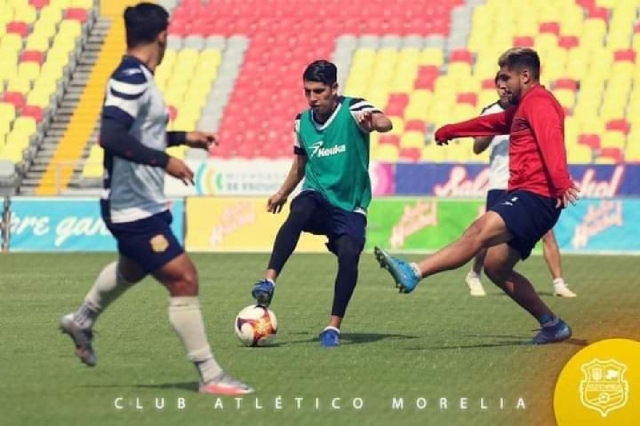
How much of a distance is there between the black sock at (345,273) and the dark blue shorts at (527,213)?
3.93 feet

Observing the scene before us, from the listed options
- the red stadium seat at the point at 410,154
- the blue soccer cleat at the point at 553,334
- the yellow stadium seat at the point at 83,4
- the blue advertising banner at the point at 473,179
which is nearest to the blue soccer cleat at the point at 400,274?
the blue soccer cleat at the point at 553,334

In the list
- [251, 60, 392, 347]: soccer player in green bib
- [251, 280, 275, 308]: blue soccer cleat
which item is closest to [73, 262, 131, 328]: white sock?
[251, 280, 275, 308]: blue soccer cleat

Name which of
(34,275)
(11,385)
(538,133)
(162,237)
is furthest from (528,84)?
(34,275)

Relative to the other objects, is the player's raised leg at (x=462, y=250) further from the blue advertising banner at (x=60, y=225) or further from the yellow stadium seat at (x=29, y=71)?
the yellow stadium seat at (x=29, y=71)

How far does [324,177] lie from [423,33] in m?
23.3

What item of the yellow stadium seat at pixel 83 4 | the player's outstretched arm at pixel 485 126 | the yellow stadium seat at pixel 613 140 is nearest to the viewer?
the player's outstretched arm at pixel 485 126

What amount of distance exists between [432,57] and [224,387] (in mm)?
25667

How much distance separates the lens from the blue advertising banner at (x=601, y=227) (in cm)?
2444

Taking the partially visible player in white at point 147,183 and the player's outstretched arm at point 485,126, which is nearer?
the partially visible player in white at point 147,183

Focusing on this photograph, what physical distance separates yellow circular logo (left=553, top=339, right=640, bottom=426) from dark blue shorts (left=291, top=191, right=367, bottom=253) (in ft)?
15.1

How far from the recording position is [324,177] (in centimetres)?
1220

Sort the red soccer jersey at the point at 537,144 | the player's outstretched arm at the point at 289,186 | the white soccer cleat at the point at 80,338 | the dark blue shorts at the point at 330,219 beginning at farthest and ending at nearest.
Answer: the player's outstretched arm at the point at 289,186 → the dark blue shorts at the point at 330,219 → the red soccer jersey at the point at 537,144 → the white soccer cleat at the point at 80,338

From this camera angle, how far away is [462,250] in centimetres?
1120

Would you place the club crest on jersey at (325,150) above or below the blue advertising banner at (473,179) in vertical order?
above
